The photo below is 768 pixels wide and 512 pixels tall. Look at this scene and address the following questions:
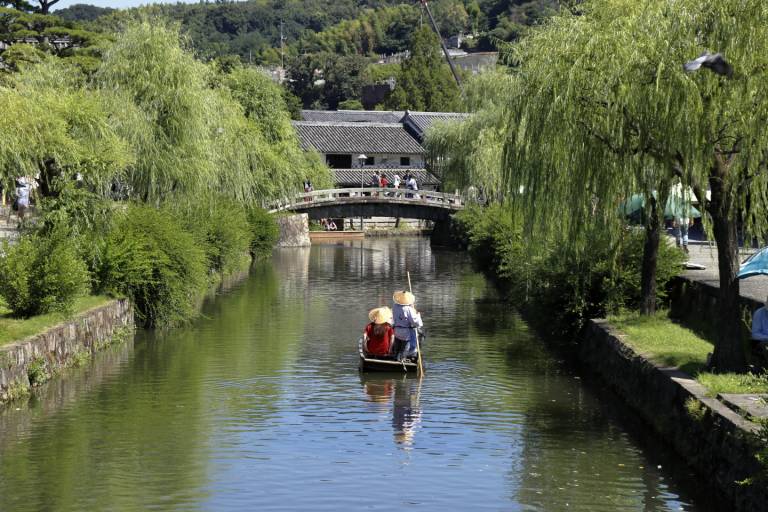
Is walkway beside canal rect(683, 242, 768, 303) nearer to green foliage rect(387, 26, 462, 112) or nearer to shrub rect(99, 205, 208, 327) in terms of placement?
shrub rect(99, 205, 208, 327)

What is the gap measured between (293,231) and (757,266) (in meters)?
41.6

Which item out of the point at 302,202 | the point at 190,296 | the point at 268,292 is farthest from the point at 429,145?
the point at 190,296

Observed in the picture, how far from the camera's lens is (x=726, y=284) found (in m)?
16.4

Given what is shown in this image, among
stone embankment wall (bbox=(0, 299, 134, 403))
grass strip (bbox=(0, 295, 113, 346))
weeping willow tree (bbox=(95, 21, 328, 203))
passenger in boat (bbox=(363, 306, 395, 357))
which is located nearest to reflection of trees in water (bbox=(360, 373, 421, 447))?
passenger in boat (bbox=(363, 306, 395, 357))

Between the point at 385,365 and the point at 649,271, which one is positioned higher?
the point at 649,271

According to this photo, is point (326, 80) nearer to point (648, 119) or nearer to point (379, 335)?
point (379, 335)

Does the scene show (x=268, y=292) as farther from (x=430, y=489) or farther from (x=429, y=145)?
(x=429, y=145)

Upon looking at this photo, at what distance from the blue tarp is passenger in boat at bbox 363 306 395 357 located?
246 inches

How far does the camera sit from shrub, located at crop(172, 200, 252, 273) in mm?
32562

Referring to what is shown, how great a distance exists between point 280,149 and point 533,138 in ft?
128

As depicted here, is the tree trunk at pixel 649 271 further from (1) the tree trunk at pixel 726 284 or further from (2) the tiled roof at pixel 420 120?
(2) the tiled roof at pixel 420 120

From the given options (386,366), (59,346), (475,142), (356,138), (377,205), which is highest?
(356,138)

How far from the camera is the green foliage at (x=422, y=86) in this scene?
336ft

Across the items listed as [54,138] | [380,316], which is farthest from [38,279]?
[380,316]
